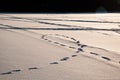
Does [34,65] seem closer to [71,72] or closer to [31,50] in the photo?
[71,72]

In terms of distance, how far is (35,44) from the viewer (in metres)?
5.58

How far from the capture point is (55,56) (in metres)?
4.46

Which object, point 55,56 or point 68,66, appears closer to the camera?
point 68,66

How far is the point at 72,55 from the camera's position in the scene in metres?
4.58

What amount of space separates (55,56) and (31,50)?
0.62m

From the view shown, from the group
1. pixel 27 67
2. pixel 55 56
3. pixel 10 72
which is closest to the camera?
pixel 10 72

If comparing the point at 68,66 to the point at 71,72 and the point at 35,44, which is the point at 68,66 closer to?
the point at 71,72
